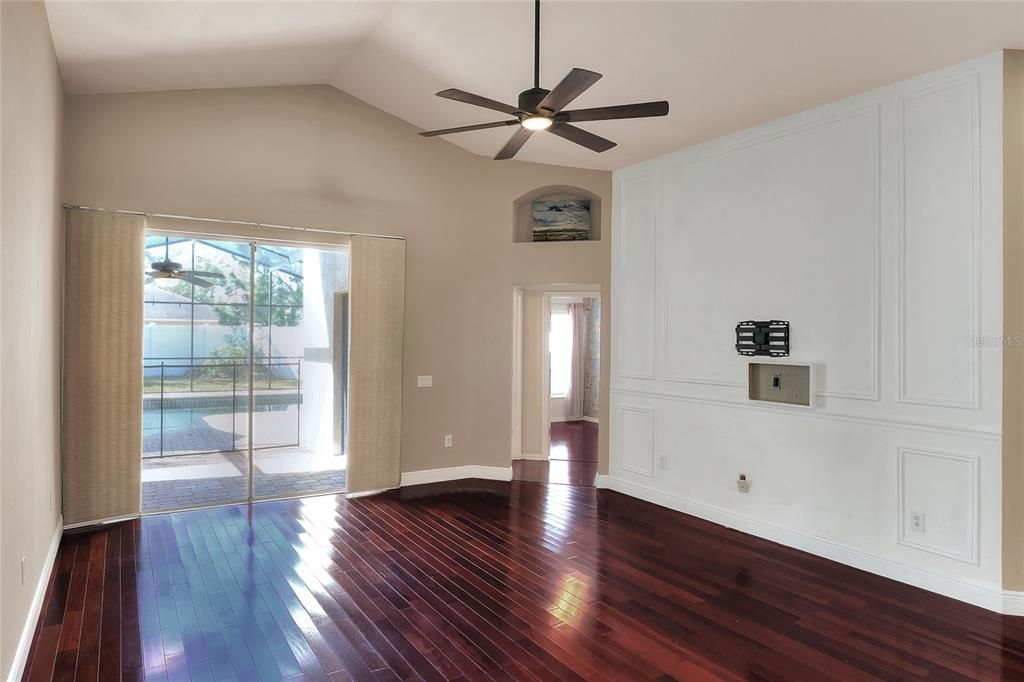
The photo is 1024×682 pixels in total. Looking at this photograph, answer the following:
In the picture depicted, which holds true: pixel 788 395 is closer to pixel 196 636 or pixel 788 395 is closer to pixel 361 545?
pixel 361 545

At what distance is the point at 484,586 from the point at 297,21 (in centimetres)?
401

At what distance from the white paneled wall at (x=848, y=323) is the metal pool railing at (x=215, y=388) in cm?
335

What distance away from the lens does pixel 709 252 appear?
5.08 m

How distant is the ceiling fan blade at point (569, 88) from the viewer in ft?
8.65

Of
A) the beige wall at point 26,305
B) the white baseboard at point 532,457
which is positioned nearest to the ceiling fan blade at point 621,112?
the beige wall at point 26,305

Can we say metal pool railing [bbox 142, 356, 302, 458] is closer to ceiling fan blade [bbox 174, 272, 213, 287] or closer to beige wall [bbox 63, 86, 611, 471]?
ceiling fan blade [bbox 174, 272, 213, 287]

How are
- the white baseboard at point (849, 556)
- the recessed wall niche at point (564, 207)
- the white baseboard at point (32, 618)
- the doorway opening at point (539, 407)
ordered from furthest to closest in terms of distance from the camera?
the doorway opening at point (539, 407) → the recessed wall niche at point (564, 207) → the white baseboard at point (849, 556) → the white baseboard at point (32, 618)

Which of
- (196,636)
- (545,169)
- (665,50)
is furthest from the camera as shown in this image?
(545,169)

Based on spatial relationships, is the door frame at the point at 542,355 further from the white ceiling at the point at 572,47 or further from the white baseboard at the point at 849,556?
the white ceiling at the point at 572,47

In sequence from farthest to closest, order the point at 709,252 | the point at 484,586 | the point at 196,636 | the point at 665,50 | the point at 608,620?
the point at 709,252 < the point at 665,50 < the point at 484,586 < the point at 608,620 < the point at 196,636

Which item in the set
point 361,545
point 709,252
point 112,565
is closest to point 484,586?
point 361,545

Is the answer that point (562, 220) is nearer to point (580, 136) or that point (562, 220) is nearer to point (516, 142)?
point (516, 142)

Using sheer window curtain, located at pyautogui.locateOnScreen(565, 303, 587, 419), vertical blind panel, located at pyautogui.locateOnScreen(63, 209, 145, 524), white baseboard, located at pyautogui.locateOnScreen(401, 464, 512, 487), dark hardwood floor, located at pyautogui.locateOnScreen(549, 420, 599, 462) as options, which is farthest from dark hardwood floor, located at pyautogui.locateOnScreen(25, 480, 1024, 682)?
sheer window curtain, located at pyautogui.locateOnScreen(565, 303, 587, 419)

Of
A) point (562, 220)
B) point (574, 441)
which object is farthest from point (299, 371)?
point (574, 441)
